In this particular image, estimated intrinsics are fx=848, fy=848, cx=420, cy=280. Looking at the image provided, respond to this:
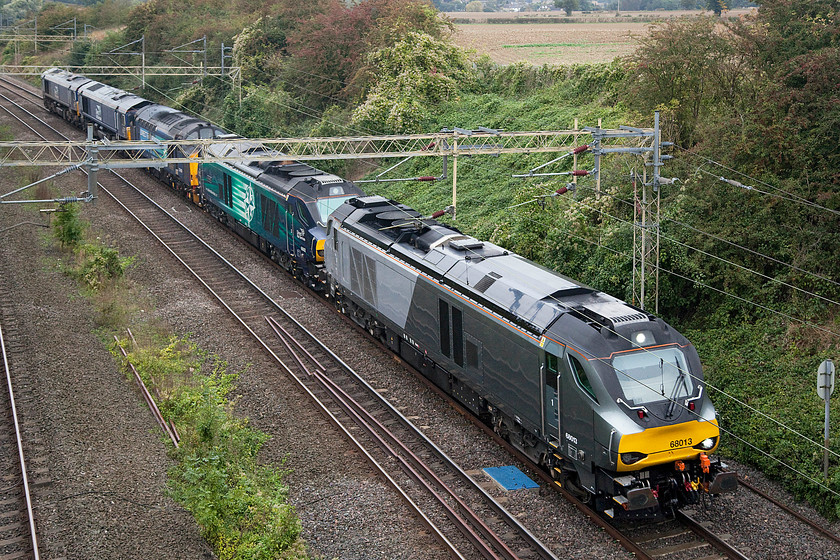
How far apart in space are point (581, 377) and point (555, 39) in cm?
4732

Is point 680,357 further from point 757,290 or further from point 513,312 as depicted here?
point 757,290

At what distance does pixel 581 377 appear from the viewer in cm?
1427

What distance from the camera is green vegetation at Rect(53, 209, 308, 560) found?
13.5 metres

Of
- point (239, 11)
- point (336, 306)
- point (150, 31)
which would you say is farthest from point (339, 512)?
point (150, 31)

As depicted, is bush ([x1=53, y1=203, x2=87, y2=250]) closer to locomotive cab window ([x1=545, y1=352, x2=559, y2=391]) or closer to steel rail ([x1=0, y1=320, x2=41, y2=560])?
steel rail ([x1=0, y1=320, x2=41, y2=560])

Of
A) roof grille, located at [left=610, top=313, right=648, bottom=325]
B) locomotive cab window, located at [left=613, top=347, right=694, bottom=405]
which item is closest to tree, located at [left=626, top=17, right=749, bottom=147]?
roof grille, located at [left=610, top=313, right=648, bottom=325]

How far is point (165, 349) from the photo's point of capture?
22.9 meters

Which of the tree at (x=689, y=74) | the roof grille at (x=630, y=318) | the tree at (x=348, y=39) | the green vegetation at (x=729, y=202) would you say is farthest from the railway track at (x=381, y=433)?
the tree at (x=348, y=39)

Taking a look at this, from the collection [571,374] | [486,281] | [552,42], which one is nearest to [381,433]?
[486,281]

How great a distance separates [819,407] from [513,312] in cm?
667

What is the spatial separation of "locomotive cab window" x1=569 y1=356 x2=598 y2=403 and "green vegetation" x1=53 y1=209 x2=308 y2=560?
5182 mm

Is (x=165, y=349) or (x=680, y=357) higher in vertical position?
(x=680, y=357)

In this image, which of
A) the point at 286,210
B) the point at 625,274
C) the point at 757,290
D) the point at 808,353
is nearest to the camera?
the point at 808,353

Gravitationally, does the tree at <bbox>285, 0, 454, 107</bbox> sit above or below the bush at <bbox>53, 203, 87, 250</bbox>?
above
